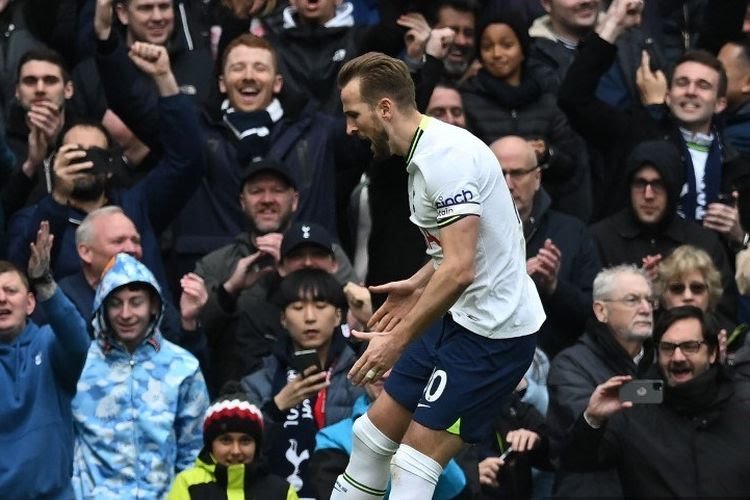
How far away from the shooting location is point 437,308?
30.1ft

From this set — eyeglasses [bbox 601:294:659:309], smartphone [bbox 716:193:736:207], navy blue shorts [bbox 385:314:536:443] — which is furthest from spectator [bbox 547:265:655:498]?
navy blue shorts [bbox 385:314:536:443]

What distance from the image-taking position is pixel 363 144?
13.8 m

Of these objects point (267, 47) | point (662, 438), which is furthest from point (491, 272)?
point (267, 47)

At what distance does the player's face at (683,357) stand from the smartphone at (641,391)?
22.7 inches

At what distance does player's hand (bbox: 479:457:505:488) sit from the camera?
11805 mm

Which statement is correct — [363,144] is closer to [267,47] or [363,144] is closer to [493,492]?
[267,47]

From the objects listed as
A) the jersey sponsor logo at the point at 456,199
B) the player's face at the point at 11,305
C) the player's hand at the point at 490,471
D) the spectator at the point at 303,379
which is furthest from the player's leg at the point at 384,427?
the player's face at the point at 11,305

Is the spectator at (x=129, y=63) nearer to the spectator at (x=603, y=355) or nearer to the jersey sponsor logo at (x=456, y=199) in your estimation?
the spectator at (x=603, y=355)

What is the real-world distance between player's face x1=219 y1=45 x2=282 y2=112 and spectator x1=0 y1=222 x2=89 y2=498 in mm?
2705

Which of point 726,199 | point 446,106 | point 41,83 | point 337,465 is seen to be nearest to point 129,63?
point 41,83

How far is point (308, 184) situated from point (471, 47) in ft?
7.85

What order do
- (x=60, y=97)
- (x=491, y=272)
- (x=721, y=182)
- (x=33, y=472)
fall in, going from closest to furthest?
(x=491, y=272) < (x=33, y=472) < (x=60, y=97) < (x=721, y=182)

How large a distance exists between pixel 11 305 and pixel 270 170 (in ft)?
7.62

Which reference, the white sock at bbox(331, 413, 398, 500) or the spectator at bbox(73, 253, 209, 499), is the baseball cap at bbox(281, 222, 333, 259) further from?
the white sock at bbox(331, 413, 398, 500)
